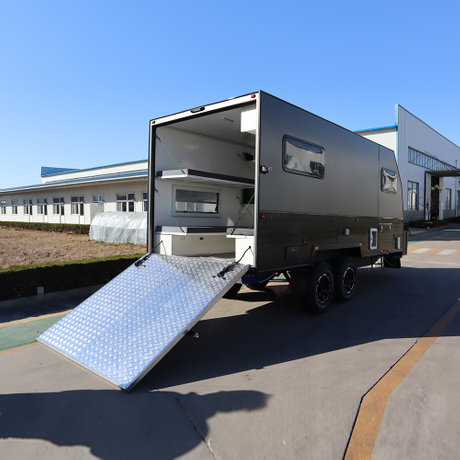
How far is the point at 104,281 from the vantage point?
7.77 metres

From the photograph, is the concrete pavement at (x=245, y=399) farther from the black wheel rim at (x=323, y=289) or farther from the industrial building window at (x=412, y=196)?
the industrial building window at (x=412, y=196)

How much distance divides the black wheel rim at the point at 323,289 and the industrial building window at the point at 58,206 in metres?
28.8

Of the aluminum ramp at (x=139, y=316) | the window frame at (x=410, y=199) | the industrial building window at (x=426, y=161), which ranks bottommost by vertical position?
the aluminum ramp at (x=139, y=316)

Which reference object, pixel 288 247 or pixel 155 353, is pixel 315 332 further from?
pixel 155 353

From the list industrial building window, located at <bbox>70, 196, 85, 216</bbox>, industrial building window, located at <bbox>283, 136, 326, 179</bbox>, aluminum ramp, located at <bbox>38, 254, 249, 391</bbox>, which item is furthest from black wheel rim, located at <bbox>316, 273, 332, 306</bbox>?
industrial building window, located at <bbox>70, 196, 85, 216</bbox>

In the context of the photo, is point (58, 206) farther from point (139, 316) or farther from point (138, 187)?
point (139, 316)

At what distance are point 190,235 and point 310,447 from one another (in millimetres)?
3942

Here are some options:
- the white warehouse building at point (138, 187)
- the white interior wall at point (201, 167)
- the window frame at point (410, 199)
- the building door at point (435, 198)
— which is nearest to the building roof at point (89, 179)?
the white warehouse building at point (138, 187)

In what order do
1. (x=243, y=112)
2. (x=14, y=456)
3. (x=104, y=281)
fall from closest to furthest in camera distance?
(x=14, y=456) → (x=243, y=112) → (x=104, y=281)

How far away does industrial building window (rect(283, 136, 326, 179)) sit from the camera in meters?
5.27

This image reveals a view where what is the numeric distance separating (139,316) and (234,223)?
4095 millimetres

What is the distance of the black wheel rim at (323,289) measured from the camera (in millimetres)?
6116

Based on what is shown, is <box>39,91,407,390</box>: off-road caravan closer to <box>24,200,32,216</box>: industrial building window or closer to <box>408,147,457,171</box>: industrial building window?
<box>408,147,457,171</box>: industrial building window

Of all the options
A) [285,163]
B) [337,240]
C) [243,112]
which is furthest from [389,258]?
[243,112]
